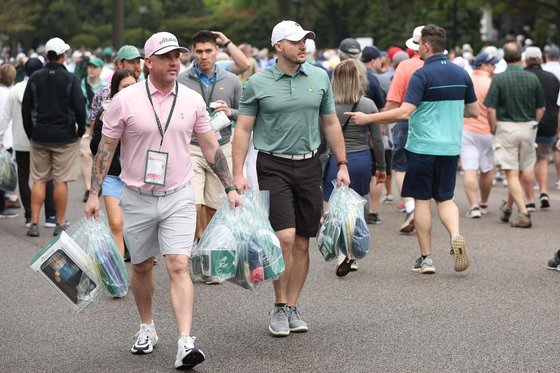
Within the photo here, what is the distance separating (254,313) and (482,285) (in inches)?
84.2

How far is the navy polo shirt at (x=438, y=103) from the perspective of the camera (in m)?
9.67

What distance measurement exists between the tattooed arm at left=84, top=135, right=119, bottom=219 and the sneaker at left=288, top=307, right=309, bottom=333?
1.64 metres

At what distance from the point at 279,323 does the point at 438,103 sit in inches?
119

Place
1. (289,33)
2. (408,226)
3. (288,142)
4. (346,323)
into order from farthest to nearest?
1. (408,226)
2. (346,323)
3. (288,142)
4. (289,33)

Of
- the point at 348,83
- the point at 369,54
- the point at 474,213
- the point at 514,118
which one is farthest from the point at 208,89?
the point at 474,213

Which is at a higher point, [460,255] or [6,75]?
[6,75]

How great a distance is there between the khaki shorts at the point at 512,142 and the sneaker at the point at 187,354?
303 inches

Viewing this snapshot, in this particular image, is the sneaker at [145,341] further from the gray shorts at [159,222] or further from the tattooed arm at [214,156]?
the tattooed arm at [214,156]

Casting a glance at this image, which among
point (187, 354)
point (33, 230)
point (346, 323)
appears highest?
point (187, 354)

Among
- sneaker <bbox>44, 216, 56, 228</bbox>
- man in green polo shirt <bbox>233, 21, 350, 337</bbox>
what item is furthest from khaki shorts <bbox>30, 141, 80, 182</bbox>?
man in green polo shirt <bbox>233, 21, 350, 337</bbox>

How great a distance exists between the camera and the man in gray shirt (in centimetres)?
976

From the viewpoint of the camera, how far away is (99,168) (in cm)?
699

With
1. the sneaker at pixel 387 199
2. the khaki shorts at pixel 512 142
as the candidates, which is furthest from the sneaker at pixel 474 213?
the sneaker at pixel 387 199

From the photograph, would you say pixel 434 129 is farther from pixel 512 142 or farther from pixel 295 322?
pixel 512 142
